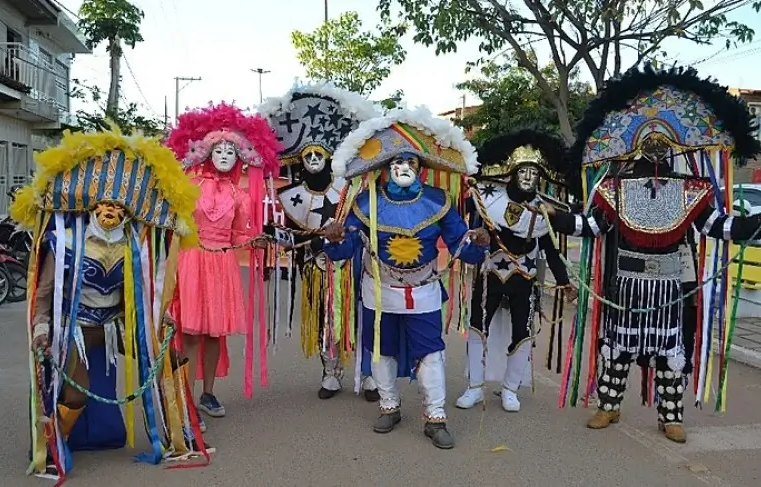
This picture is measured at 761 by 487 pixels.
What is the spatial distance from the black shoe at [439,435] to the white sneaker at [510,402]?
0.81 meters

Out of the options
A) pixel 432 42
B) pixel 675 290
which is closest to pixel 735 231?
pixel 675 290

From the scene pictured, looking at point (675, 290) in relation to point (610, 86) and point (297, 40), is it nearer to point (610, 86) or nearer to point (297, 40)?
point (610, 86)

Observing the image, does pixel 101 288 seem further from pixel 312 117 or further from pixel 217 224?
pixel 312 117

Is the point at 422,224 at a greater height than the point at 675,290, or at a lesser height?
greater

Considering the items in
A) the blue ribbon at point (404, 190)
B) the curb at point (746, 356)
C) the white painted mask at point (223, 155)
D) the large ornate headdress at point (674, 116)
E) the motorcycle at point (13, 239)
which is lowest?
the curb at point (746, 356)

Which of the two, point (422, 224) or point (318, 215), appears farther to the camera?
point (318, 215)

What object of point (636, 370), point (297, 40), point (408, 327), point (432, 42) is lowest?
point (636, 370)

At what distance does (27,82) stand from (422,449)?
1768cm

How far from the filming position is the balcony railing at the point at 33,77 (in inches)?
677

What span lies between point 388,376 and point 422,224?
0.98 meters

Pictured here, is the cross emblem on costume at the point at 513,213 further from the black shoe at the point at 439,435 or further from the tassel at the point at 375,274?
the black shoe at the point at 439,435

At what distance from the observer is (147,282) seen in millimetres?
3928

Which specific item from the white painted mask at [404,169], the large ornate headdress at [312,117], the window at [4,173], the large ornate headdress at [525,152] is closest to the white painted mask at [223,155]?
the large ornate headdress at [312,117]

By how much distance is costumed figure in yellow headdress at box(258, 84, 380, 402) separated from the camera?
5359mm
